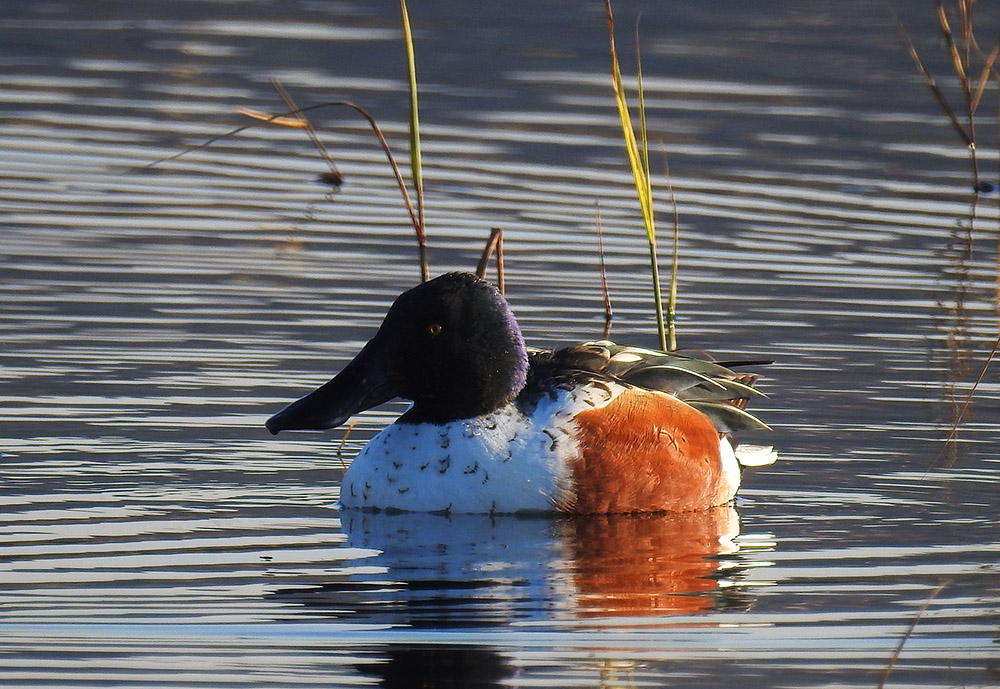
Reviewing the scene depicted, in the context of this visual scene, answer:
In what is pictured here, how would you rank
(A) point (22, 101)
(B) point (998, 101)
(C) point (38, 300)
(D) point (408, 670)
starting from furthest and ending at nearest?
(B) point (998, 101) < (A) point (22, 101) < (C) point (38, 300) < (D) point (408, 670)

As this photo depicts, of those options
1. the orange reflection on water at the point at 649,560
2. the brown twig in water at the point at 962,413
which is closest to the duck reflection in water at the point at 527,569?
the orange reflection on water at the point at 649,560

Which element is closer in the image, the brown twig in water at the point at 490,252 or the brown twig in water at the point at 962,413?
the brown twig in water at the point at 962,413

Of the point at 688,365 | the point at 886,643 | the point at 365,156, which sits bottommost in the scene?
the point at 886,643

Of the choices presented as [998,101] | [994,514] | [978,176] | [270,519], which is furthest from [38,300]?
[998,101]

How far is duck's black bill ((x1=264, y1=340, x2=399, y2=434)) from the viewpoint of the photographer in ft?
23.2

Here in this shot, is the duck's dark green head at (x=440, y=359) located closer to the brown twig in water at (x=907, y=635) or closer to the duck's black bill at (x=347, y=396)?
the duck's black bill at (x=347, y=396)

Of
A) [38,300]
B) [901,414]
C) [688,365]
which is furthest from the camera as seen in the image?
[38,300]

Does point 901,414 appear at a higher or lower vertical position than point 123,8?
lower

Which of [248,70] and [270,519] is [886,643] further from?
[248,70]

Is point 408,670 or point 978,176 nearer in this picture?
point 408,670

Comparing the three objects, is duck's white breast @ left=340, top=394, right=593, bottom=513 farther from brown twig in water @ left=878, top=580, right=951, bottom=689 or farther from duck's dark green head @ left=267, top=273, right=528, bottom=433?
brown twig in water @ left=878, top=580, right=951, bottom=689

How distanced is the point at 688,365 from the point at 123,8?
11.5 meters

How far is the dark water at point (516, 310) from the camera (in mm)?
5477

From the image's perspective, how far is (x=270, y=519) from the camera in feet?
22.1
